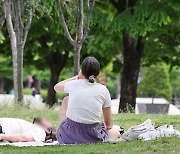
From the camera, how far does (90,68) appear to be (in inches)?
292

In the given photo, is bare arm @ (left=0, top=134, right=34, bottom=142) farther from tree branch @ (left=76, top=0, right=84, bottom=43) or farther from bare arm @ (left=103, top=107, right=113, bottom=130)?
tree branch @ (left=76, top=0, right=84, bottom=43)

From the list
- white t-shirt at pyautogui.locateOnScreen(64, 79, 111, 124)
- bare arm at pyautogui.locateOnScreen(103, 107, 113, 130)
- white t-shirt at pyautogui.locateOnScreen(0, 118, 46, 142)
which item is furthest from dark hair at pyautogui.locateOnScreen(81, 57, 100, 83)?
white t-shirt at pyautogui.locateOnScreen(0, 118, 46, 142)

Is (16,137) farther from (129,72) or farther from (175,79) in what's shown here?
(175,79)

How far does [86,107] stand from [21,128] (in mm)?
1368

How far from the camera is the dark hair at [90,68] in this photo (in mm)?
7414

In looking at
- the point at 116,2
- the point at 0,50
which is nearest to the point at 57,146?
the point at 116,2

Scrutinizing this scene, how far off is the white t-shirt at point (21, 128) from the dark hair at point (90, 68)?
4.22 feet

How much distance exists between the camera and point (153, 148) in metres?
6.61

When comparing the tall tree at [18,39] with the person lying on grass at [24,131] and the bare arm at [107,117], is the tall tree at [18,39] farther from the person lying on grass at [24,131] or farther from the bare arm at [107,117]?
the bare arm at [107,117]

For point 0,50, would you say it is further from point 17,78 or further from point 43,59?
point 17,78

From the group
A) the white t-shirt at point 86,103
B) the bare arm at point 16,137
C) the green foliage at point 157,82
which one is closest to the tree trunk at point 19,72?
the bare arm at point 16,137

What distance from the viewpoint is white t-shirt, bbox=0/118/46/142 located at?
823 centimetres

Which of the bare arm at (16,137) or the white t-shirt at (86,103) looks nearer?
the white t-shirt at (86,103)

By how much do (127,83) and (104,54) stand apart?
445cm
